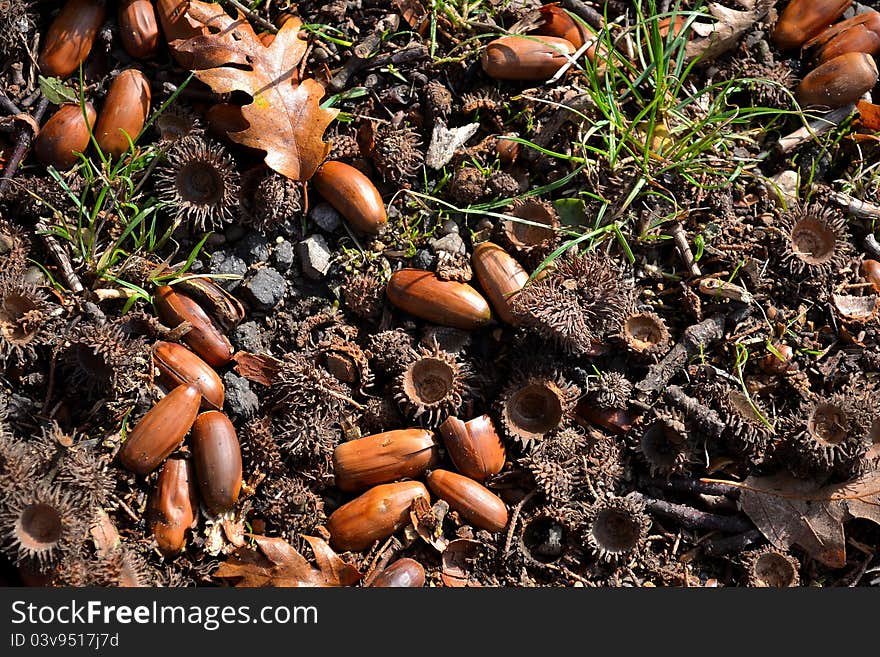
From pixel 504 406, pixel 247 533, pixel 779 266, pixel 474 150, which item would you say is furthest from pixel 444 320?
pixel 779 266

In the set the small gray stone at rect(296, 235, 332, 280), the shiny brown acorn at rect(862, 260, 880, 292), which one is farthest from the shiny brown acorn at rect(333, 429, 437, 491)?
the shiny brown acorn at rect(862, 260, 880, 292)

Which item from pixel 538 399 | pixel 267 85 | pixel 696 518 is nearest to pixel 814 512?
pixel 696 518

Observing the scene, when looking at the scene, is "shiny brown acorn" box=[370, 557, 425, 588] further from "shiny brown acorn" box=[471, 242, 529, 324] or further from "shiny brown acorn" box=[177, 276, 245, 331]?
"shiny brown acorn" box=[177, 276, 245, 331]

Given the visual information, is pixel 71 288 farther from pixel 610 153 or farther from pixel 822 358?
pixel 822 358

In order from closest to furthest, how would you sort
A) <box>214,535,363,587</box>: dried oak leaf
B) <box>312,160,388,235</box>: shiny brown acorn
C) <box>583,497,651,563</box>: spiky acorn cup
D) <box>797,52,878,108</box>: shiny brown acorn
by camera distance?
1. <box>214,535,363,587</box>: dried oak leaf
2. <box>583,497,651,563</box>: spiky acorn cup
3. <box>312,160,388,235</box>: shiny brown acorn
4. <box>797,52,878,108</box>: shiny brown acorn

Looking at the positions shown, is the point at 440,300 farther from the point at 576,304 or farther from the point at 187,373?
the point at 187,373
